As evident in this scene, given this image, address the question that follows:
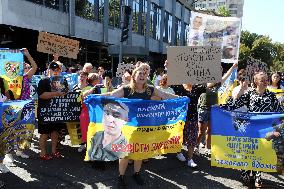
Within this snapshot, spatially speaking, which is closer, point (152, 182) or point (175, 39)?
point (152, 182)

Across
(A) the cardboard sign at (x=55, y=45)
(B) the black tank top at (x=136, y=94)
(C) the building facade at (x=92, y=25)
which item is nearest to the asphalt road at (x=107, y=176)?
(B) the black tank top at (x=136, y=94)

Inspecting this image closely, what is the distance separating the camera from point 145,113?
17.3ft

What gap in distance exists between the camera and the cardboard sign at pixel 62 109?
664 centimetres

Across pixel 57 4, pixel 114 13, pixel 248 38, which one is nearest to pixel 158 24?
pixel 114 13

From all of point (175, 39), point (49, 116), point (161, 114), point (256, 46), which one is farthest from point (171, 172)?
point (256, 46)

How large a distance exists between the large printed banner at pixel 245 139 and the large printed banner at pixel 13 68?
3.85 metres

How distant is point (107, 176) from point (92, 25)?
58.8ft

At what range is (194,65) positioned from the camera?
6.14 m

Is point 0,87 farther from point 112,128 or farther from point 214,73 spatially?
point 214,73

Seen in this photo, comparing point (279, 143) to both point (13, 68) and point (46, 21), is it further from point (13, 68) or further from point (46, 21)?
point (46, 21)

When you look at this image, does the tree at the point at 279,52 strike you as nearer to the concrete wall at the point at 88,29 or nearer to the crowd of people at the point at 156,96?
the concrete wall at the point at 88,29

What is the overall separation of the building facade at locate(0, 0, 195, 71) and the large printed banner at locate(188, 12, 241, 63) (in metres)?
7.75

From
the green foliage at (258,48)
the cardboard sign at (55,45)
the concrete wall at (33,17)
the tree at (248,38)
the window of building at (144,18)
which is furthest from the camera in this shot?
the tree at (248,38)

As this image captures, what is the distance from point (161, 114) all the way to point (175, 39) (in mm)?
39888
